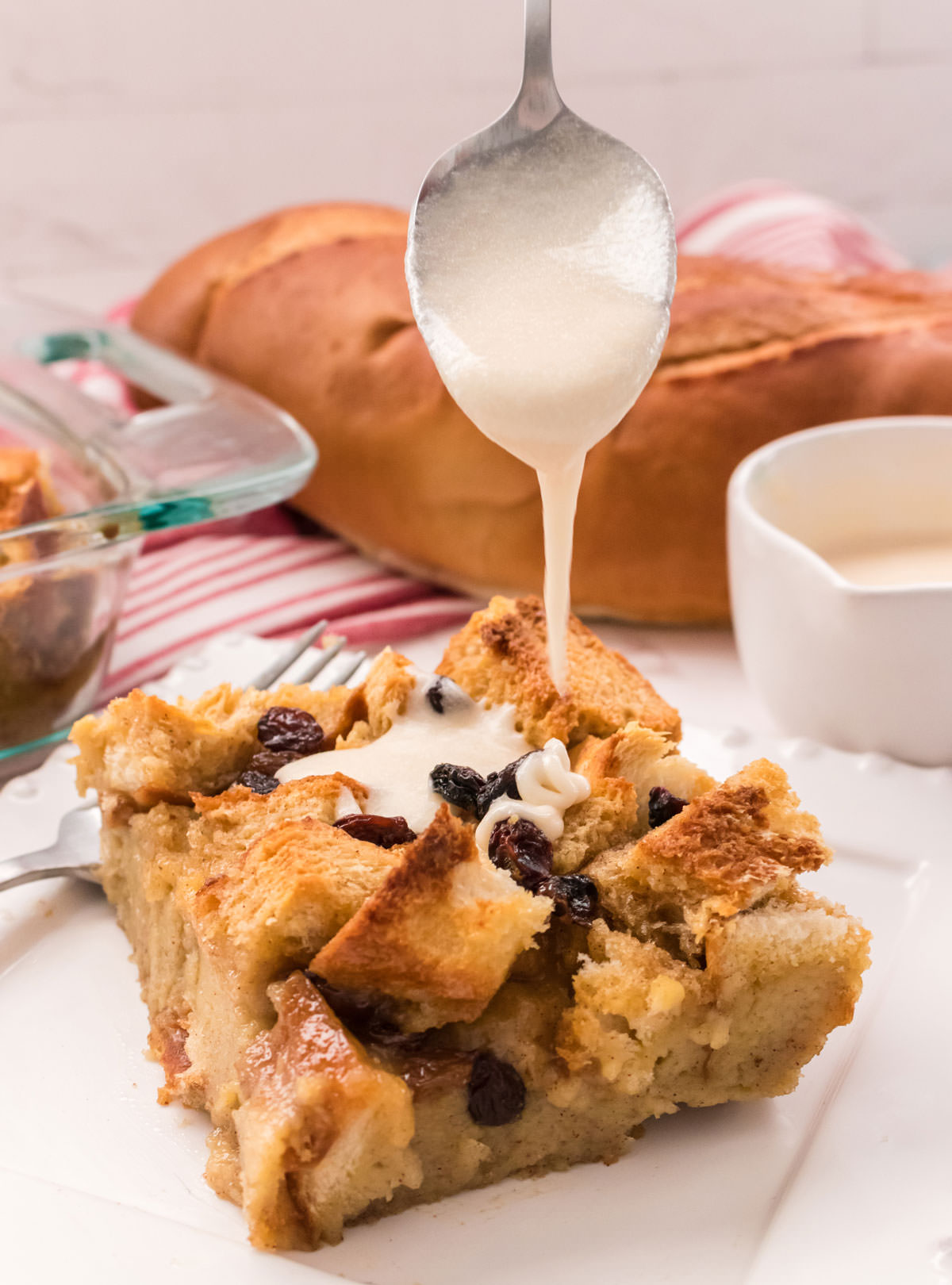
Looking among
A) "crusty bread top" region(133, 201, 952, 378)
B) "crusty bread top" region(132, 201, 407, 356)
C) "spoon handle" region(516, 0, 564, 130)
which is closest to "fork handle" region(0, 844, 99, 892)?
"spoon handle" region(516, 0, 564, 130)

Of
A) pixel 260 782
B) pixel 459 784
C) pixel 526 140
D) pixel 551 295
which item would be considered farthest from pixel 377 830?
pixel 526 140

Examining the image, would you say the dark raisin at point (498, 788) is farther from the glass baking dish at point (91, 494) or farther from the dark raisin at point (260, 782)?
the glass baking dish at point (91, 494)

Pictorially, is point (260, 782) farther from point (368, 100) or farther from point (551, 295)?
point (368, 100)

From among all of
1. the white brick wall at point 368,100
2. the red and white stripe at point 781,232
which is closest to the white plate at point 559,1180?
the red and white stripe at point 781,232

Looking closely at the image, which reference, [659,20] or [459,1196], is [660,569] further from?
[659,20]

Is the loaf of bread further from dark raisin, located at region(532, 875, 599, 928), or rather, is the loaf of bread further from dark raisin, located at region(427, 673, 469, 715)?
dark raisin, located at region(532, 875, 599, 928)

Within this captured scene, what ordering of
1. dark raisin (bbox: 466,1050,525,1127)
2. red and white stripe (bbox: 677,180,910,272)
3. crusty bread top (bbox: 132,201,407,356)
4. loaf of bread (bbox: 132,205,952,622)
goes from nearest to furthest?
dark raisin (bbox: 466,1050,525,1127)
loaf of bread (bbox: 132,205,952,622)
crusty bread top (bbox: 132,201,407,356)
red and white stripe (bbox: 677,180,910,272)
